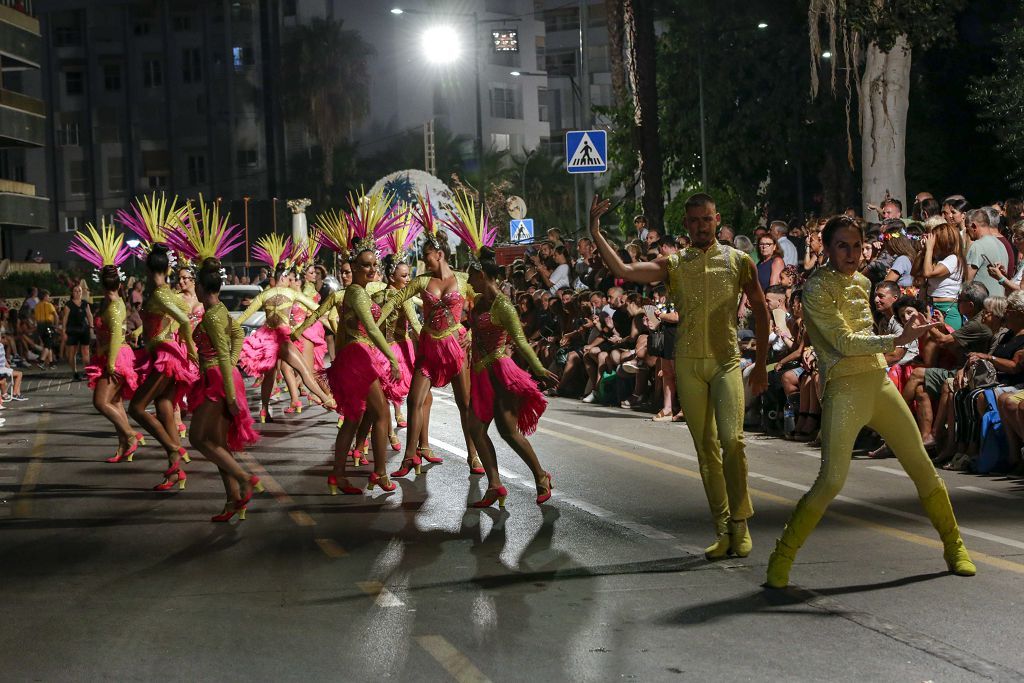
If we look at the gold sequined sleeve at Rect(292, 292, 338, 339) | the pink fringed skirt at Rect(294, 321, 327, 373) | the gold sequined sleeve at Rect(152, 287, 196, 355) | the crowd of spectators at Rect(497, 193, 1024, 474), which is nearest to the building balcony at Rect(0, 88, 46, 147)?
the crowd of spectators at Rect(497, 193, 1024, 474)

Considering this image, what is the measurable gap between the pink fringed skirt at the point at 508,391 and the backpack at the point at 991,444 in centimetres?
377

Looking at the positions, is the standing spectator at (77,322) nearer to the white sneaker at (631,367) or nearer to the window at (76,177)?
the white sneaker at (631,367)

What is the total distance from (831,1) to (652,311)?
19.4 ft

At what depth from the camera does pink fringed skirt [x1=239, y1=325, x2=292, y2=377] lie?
58.7ft

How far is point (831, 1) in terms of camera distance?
21.3 m

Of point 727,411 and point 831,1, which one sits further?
point 831,1

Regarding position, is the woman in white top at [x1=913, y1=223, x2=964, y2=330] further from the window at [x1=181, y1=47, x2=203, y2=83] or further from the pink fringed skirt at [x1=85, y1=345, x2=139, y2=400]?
the window at [x1=181, y1=47, x2=203, y2=83]

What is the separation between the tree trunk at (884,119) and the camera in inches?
874

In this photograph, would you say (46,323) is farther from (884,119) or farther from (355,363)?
(355,363)

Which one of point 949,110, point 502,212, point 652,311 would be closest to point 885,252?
point 652,311

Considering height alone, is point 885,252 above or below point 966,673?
above

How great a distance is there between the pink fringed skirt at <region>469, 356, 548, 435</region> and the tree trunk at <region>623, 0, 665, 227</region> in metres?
17.5

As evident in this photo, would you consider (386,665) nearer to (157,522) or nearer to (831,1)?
(157,522)

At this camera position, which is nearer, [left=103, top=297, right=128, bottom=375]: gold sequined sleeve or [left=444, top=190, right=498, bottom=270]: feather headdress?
[left=444, top=190, right=498, bottom=270]: feather headdress
